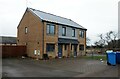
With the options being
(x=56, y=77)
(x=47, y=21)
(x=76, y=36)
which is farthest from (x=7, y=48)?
(x=56, y=77)

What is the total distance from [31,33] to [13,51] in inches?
151

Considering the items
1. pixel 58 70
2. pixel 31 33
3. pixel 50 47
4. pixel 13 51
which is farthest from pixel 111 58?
pixel 13 51

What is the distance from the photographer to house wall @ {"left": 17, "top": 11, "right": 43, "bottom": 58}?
28.0m

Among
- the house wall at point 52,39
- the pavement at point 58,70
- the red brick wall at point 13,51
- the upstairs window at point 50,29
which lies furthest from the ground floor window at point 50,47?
the pavement at point 58,70

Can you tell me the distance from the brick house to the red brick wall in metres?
0.98

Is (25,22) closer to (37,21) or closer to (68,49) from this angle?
(37,21)

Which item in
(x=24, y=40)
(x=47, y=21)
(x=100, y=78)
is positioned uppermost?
(x=47, y=21)

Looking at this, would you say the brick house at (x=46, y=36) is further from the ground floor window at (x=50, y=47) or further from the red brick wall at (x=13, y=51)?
the red brick wall at (x=13, y=51)

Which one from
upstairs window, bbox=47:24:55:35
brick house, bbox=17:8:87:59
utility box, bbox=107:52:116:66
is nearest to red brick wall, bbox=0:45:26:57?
brick house, bbox=17:8:87:59

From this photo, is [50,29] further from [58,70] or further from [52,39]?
[58,70]

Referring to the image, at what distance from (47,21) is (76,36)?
29.6 feet

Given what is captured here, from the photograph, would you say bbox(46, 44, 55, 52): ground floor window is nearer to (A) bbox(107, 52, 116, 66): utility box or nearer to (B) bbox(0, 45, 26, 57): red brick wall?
(B) bbox(0, 45, 26, 57): red brick wall

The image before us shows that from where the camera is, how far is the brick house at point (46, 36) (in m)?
27.8

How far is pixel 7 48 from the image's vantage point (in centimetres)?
2900
